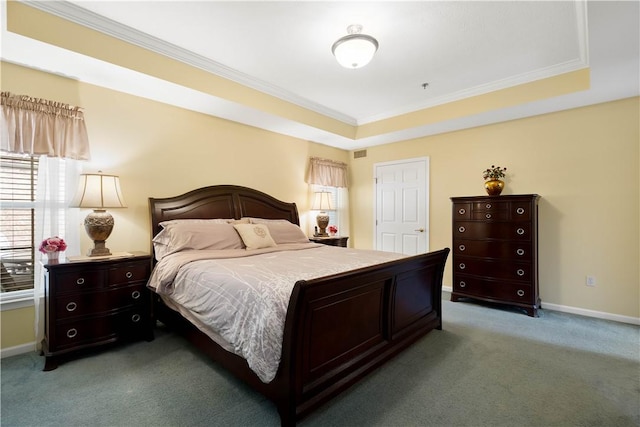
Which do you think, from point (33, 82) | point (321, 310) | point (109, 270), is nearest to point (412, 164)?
point (321, 310)

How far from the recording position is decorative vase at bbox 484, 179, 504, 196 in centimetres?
379

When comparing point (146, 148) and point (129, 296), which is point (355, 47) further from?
point (129, 296)

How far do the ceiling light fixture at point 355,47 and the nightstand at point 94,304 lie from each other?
8.21 feet

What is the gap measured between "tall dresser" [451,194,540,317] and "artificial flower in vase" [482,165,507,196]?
229 mm

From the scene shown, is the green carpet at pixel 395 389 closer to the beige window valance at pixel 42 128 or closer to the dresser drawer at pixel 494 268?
the dresser drawer at pixel 494 268

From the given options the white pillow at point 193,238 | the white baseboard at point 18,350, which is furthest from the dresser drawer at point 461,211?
the white baseboard at point 18,350

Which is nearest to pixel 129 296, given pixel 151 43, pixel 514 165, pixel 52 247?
pixel 52 247

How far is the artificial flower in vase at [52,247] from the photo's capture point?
7.91 ft

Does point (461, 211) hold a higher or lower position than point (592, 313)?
higher

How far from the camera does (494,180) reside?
150 inches

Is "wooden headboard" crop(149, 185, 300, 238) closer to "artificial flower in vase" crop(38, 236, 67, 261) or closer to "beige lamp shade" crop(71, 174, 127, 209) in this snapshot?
"beige lamp shade" crop(71, 174, 127, 209)

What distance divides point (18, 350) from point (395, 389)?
3.07 m

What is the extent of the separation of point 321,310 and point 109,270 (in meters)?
1.95

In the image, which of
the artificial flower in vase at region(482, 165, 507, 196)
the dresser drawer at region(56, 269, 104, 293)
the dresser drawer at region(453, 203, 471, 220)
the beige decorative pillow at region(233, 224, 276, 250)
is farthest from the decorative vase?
the dresser drawer at region(56, 269, 104, 293)
